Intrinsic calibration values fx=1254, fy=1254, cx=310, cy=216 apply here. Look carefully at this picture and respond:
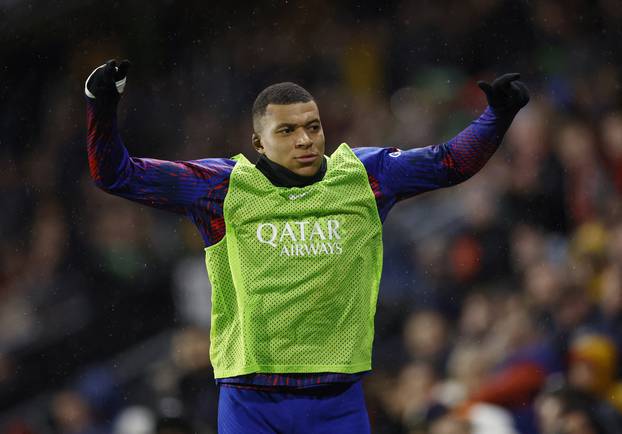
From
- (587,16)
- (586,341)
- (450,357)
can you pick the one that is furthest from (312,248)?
(587,16)

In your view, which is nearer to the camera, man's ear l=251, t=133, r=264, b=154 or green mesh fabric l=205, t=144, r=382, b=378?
green mesh fabric l=205, t=144, r=382, b=378

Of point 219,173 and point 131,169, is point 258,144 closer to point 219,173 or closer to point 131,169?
point 219,173

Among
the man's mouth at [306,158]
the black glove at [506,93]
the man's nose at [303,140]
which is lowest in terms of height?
the man's mouth at [306,158]

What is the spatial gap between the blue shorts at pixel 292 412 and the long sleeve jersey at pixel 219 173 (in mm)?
44

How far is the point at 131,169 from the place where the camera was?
3912 millimetres

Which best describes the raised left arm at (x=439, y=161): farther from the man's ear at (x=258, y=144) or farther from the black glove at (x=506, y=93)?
the man's ear at (x=258, y=144)

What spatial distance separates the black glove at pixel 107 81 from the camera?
3.76 m

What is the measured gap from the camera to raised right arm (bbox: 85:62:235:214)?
150 inches

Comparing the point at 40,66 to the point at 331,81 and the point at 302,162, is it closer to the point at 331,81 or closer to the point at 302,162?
the point at 331,81

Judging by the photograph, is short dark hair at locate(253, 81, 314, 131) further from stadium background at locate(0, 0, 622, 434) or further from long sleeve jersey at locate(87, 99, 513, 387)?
stadium background at locate(0, 0, 622, 434)

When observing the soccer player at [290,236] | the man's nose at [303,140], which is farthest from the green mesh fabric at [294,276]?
the man's nose at [303,140]

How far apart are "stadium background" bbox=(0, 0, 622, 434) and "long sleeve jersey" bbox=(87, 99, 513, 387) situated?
2.17 meters

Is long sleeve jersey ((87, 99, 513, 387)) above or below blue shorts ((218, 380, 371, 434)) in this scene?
above

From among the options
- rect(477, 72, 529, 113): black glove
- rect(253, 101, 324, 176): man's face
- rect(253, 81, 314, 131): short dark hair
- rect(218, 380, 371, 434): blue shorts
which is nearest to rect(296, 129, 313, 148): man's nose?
rect(253, 101, 324, 176): man's face
